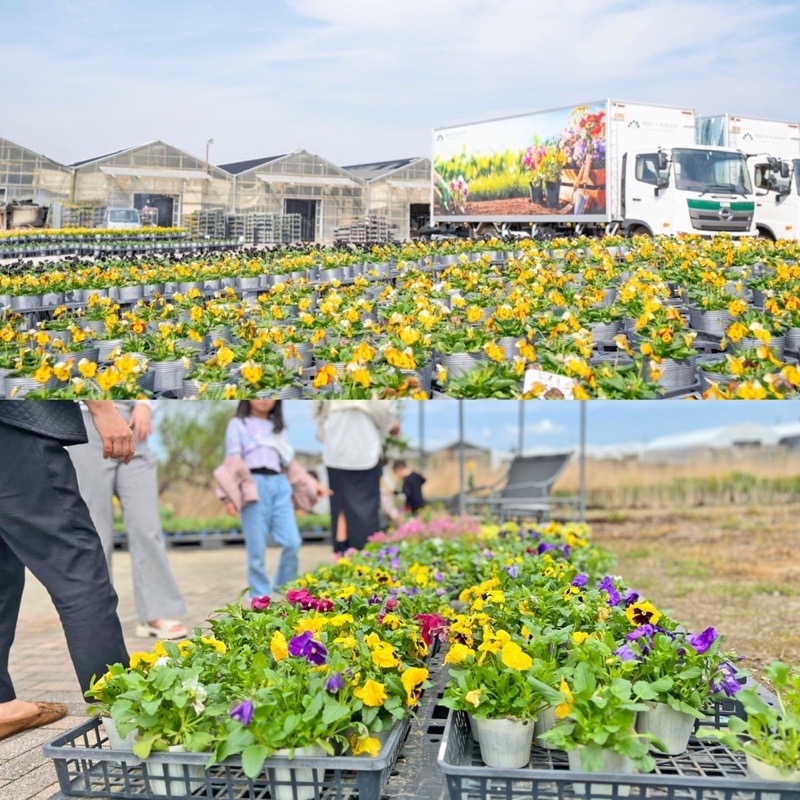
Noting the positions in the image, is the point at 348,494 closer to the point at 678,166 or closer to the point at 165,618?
the point at 165,618

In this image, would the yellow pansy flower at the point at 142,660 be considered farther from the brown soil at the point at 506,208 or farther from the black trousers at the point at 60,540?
the brown soil at the point at 506,208

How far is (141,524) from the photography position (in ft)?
12.4

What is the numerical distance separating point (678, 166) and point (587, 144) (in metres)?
2.64

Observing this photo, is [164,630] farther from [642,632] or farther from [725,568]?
[725,568]

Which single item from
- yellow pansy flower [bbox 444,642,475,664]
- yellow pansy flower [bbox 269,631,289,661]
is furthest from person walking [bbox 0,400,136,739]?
yellow pansy flower [bbox 444,642,475,664]

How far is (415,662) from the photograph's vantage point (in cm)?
215

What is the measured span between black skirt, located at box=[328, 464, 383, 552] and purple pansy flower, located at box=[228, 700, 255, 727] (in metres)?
3.42

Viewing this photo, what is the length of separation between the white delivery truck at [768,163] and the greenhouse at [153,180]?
6.12m

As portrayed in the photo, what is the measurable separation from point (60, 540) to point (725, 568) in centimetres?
416

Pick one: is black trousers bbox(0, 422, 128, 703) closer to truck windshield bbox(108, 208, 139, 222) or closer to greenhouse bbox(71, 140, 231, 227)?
greenhouse bbox(71, 140, 231, 227)

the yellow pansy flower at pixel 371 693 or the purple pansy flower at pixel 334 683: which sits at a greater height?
the purple pansy flower at pixel 334 683

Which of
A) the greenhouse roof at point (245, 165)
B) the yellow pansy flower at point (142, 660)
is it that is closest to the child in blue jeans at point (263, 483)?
the yellow pansy flower at point (142, 660)

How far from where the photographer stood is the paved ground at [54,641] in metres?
2.16

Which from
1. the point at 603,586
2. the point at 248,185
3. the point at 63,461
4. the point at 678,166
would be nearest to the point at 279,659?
the point at 63,461
